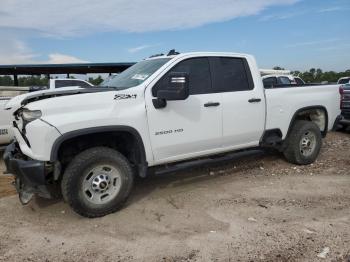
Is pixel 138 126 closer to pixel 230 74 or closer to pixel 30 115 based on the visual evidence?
pixel 30 115

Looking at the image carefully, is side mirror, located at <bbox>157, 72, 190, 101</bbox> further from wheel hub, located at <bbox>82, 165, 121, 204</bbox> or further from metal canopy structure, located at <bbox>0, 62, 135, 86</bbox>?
metal canopy structure, located at <bbox>0, 62, 135, 86</bbox>

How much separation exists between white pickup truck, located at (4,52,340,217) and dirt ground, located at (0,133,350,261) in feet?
1.08

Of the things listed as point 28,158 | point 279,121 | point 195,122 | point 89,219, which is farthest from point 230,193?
point 28,158

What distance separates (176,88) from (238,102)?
1.36 metres

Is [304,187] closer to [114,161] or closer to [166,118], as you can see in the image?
[166,118]

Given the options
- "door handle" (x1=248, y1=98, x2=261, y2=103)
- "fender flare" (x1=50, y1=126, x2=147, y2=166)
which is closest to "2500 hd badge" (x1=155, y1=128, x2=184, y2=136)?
"fender flare" (x1=50, y1=126, x2=147, y2=166)

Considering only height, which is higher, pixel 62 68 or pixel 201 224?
pixel 62 68

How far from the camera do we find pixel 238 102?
5840 millimetres

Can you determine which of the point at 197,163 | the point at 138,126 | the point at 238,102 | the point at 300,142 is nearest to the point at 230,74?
the point at 238,102

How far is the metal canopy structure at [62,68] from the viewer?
85.1ft

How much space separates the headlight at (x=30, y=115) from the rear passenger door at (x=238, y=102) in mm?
2480

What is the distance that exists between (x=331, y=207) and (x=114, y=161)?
9.20 ft

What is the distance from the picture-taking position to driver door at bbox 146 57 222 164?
5066mm

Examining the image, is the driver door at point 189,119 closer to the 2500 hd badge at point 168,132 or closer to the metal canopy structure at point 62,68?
the 2500 hd badge at point 168,132
